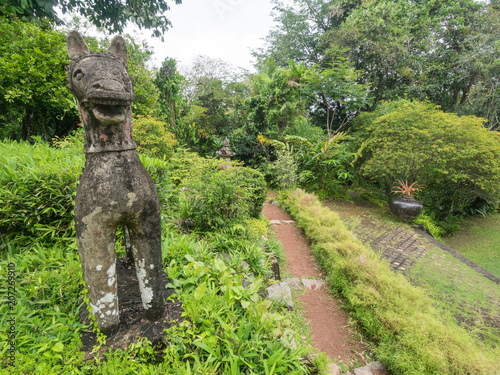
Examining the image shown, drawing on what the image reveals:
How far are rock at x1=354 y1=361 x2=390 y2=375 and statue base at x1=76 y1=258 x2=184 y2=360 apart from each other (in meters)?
2.03

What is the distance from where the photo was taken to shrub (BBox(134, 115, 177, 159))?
20.5ft

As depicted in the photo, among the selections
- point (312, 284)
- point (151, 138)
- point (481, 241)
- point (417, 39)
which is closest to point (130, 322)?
point (312, 284)

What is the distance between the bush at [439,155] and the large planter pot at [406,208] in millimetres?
1114

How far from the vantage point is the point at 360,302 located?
9.65ft

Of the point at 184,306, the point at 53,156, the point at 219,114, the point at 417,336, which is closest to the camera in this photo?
the point at 184,306

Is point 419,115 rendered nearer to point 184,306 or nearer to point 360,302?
point 360,302

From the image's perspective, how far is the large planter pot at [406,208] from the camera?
6480 millimetres

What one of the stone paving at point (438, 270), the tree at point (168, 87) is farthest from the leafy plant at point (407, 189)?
the tree at point (168, 87)

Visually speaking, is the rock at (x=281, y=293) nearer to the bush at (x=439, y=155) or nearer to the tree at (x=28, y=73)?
the tree at (x=28, y=73)

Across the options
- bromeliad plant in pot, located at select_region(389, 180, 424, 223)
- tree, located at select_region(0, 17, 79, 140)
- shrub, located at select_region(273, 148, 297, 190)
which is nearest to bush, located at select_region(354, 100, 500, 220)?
bromeliad plant in pot, located at select_region(389, 180, 424, 223)

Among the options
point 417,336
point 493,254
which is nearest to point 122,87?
A: point 417,336

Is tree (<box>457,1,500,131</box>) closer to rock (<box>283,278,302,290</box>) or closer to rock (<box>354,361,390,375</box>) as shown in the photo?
rock (<box>283,278,302,290</box>)

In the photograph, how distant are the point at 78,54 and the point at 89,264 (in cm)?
133

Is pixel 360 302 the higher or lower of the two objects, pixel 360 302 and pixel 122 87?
the lower
